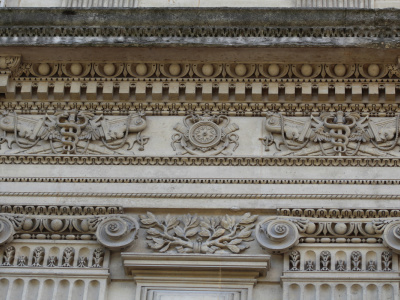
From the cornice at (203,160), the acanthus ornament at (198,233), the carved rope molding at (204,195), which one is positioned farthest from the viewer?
the cornice at (203,160)

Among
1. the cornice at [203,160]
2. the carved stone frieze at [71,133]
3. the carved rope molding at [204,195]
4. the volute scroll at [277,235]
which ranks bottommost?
the volute scroll at [277,235]

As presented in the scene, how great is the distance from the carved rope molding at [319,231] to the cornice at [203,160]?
78cm

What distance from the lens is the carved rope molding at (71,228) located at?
13297mm

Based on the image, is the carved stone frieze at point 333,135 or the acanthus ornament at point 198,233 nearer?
the acanthus ornament at point 198,233

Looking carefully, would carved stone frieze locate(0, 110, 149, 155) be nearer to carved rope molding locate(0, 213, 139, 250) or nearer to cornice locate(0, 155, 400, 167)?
cornice locate(0, 155, 400, 167)

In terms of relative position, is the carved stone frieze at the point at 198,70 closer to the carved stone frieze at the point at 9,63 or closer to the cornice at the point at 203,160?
the carved stone frieze at the point at 9,63

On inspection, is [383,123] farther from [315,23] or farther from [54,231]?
[54,231]

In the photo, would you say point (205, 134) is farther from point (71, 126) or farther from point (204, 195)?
point (71, 126)

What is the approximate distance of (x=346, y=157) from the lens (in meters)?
13.7

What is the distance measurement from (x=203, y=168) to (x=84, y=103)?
1761 mm

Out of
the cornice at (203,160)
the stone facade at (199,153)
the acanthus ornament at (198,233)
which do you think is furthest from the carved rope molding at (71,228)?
the cornice at (203,160)

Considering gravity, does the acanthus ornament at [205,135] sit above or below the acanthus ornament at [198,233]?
above

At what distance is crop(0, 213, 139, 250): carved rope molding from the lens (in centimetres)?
1330

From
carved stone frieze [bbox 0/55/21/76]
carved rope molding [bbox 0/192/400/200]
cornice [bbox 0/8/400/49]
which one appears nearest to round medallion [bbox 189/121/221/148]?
carved rope molding [bbox 0/192/400/200]
